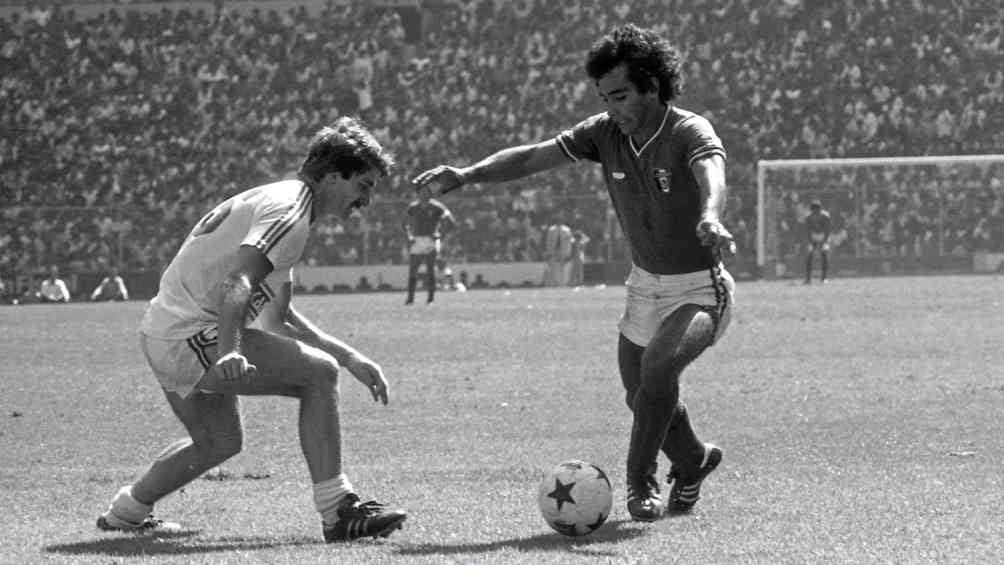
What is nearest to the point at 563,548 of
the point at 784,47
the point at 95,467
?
the point at 95,467

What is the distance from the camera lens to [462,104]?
4694cm

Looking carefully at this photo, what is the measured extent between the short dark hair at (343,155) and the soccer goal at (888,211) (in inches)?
1380

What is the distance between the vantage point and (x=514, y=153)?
8602 mm

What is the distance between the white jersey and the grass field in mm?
952

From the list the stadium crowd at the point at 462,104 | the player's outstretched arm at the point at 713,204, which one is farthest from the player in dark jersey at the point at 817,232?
the player's outstretched arm at the point at 713,204

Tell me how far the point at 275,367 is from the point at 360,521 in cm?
72

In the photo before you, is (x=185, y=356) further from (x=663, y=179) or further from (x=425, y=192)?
(x=663, y=179)

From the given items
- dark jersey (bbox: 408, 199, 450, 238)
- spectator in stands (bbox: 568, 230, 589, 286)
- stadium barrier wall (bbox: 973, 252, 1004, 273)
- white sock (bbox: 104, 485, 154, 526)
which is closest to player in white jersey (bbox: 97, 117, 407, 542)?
white sock (bbox: 104, 485, 154, 526)

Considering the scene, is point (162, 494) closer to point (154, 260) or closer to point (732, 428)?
point (732, 428)

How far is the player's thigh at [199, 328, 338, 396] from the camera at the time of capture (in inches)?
289

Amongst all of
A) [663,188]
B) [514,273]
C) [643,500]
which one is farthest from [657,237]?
[514,273]

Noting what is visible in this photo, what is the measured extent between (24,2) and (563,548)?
4547 cm

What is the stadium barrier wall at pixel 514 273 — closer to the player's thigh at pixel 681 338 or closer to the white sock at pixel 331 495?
the player's thigh at pixel 681 338

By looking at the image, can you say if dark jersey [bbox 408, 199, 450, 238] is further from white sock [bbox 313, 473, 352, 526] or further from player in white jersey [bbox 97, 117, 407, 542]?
white sock [bbox 313, 473, 352, 526]
